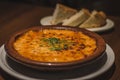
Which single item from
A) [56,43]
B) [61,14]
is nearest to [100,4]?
[61,14]

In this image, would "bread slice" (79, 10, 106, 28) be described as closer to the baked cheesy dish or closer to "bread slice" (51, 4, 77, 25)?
"bread slice" (51, 4, 77, 25)

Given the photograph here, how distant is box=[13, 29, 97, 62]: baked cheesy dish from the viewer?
3.74 feet

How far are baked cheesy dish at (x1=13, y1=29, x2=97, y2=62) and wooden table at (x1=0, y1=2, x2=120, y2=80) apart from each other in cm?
12

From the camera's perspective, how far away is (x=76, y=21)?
1701 mm

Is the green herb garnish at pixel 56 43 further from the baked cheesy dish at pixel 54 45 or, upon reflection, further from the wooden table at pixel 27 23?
the wooden table at pixel 27 23

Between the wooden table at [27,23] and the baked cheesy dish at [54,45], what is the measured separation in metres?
0.12

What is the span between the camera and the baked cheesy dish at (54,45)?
1141mm

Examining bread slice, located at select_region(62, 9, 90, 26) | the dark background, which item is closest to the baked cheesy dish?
bread slice, located at select_region(62, 9, 90, 26)

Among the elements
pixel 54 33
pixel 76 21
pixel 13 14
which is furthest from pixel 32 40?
pixel 13 14

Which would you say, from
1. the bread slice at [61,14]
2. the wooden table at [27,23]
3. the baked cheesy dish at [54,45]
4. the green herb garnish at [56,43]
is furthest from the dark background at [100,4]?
the green herb garnish at [56,43]

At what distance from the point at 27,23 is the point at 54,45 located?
2.06 ft

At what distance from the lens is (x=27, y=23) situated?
1.84 meters

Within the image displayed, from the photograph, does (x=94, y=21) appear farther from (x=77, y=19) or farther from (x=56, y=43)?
(x=56, y=43)

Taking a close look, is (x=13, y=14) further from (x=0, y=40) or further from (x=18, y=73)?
(x=18, y=73)
